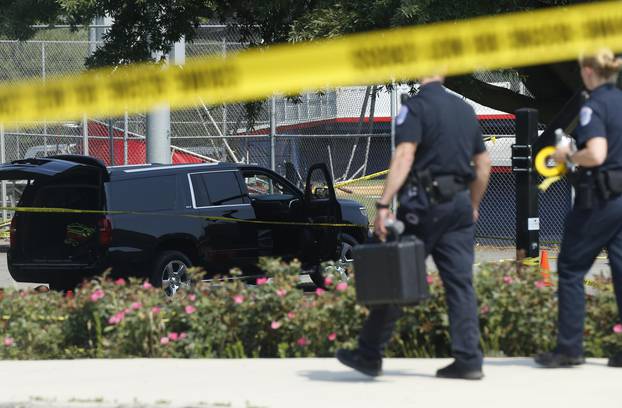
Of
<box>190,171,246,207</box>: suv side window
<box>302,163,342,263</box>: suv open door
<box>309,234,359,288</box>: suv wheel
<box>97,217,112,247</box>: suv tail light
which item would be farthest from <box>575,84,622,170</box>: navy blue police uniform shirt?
<box>309,234,359,288</box>: suv wheel

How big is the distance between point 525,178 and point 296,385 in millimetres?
4307

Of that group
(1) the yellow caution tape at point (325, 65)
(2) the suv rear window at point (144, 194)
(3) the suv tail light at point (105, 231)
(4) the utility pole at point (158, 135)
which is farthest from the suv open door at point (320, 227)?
(1) the yellow caution tape at point (325, 65)

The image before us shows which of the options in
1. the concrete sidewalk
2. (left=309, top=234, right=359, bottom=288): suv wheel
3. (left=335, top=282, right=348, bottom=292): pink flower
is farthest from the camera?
(left=309, top=234, right=359, bottom=288): suv wheel

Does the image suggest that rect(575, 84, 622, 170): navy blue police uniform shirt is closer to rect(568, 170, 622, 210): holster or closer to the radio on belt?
rect(568, 170, 622, 210): holster

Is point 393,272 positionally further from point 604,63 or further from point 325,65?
point 325,65

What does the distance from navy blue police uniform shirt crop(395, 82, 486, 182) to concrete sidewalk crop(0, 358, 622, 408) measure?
46.9 inches

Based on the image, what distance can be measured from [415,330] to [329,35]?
18.4ft

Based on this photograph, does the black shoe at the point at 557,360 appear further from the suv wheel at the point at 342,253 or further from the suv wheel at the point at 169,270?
the suv wheel at the point at 342,253

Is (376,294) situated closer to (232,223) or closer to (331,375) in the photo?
(331,375)

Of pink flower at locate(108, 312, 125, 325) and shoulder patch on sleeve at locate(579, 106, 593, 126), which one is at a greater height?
shoulder patch on sleeve at locate(579, 106, 593, 126)

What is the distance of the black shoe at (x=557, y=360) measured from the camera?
7.59 meters

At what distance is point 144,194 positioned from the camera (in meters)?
14.4

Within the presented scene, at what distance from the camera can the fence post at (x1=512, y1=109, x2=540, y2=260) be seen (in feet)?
36.1

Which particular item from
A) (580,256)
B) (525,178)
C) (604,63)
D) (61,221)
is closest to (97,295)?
(580,256)
